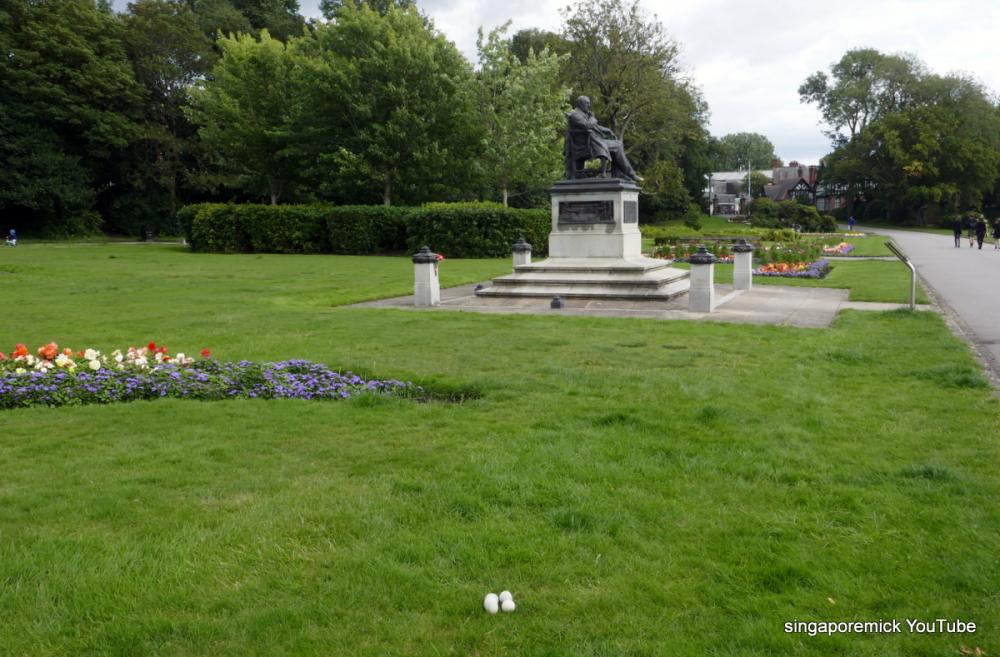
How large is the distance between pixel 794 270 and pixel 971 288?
4506 millimetres

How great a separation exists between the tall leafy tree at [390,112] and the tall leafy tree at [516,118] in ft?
4.08

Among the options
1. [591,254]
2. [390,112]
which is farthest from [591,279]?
[390,112]

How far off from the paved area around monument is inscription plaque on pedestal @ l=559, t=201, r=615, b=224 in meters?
2.44

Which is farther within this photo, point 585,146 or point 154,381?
point 585,146

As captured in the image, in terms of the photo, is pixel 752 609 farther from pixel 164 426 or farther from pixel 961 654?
pixel 164 426

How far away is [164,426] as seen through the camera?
20.1 feet

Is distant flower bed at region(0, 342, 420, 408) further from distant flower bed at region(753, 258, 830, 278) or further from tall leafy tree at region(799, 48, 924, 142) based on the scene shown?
tall leafy tree at region(799, 48, 924, 142)

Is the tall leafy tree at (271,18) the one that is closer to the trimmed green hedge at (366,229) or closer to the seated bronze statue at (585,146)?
the trimmed green hedge at (366,229)

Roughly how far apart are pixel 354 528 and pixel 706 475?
219cm

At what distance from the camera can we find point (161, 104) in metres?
51.0

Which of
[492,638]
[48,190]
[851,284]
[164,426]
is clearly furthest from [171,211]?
[492,638]

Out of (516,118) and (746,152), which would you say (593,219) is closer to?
(516,118)

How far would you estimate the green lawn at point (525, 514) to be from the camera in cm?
315

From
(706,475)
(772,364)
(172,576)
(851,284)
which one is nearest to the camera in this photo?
(172,576)
